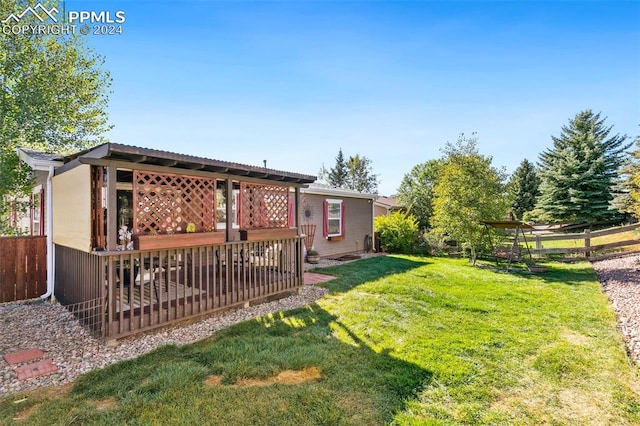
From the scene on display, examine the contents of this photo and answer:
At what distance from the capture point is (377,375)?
10.5ft

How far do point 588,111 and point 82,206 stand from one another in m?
27.3

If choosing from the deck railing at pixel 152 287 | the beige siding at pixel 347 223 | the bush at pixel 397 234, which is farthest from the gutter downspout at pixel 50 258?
the bush at pixel 397 234

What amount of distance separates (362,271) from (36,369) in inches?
274

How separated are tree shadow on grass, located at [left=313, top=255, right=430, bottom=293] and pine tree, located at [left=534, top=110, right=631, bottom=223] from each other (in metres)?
15.8

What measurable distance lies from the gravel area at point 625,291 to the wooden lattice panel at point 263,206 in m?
5.57

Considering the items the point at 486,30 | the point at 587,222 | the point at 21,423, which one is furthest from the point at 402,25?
the point at 587,222

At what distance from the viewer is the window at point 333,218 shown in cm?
1147

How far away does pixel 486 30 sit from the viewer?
754cm

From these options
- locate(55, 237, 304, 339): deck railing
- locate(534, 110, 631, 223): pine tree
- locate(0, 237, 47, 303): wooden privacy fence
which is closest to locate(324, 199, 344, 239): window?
locate(55, 237, 304, 339): deck railing

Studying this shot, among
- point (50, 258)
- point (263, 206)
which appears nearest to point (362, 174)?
point (263, 206)

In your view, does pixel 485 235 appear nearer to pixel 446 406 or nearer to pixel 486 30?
pixel 486 30

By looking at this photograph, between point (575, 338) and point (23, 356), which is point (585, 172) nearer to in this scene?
point (575, 338)

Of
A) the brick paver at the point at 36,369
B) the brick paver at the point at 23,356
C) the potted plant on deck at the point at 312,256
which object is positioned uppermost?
the potted plant on deck at the point at 312,256

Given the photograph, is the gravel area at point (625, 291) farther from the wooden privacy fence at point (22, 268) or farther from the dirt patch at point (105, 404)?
the wooden privacy fence at point (22, 268)
